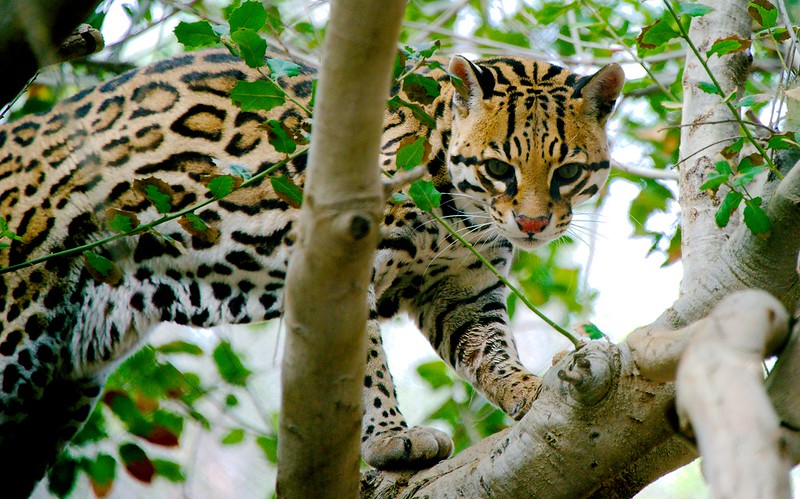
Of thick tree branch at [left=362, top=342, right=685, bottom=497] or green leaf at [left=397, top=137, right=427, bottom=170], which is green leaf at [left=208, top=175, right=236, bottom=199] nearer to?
green leaf at [left=397, top=137, right=427, bottom=170]

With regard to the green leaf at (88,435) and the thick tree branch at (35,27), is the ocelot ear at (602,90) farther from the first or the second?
the thick tree branch at (35,27)

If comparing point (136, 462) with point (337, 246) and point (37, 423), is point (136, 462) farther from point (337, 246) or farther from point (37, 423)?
point (337, 246)

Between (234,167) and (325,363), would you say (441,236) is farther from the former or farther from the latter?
(325,363)

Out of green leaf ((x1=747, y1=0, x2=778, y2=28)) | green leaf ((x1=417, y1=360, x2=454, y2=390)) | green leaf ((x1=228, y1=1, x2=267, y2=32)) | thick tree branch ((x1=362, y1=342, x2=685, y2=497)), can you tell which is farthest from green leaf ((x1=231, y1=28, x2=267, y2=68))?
green leaf ((x1=417, y1=360, x2=454, y2=390))

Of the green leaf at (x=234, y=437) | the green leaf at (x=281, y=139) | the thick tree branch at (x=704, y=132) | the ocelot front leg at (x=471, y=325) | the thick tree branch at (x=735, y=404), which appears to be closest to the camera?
the thick tree branch at (x=735, y=404)

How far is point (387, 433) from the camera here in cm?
408

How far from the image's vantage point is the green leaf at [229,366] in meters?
4.90

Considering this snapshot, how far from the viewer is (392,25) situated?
65.7 inches

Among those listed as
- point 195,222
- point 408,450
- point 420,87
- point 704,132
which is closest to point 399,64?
point 420,87

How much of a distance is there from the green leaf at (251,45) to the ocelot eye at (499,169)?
188 cm

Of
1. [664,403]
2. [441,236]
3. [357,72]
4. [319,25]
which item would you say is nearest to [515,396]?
[441,236]

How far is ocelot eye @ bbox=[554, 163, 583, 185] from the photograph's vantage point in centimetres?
459

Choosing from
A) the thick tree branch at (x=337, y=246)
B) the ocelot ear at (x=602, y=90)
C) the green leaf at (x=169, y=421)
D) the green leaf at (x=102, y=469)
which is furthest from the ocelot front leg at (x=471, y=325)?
the thick tree branch at (x=337, y=246)

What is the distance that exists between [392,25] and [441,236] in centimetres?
290
